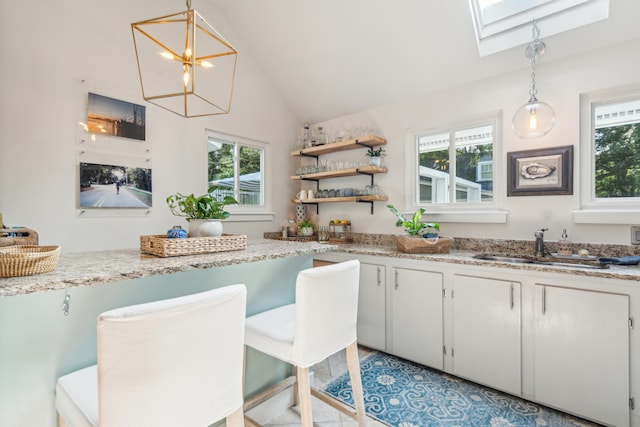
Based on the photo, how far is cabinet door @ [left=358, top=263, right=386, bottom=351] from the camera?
2.71m

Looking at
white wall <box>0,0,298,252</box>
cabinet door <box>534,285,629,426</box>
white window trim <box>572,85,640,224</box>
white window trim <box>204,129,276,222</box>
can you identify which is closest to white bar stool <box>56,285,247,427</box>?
white wall <box>0,0,298,252</box>

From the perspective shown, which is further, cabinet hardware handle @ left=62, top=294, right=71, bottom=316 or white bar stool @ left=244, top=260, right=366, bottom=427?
white bar stool @ left=244, top=260, right=366, bottom=427

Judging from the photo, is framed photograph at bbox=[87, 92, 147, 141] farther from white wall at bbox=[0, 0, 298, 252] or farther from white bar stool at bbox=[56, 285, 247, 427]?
white bar stool at bbox=[56, 285, 247, 427]

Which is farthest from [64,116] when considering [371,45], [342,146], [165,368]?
Result: [371,45]

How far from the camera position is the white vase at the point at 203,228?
1.63m

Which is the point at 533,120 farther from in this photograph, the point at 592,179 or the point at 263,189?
the point at 263,189

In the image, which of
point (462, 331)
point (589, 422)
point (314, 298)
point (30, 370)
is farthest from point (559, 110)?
point (30, 370)

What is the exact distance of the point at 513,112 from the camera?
8.33 ft

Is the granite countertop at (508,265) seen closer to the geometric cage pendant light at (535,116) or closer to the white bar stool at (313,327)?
the white bar stool at (313,327)

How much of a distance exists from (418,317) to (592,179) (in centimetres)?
160

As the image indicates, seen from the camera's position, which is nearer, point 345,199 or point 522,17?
point 522,17

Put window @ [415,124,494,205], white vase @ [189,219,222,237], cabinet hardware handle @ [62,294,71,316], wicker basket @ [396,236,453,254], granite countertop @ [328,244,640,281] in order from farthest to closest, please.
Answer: window @ [415,124,494,205], wicker basket @ [396,236,453,254], granite countertop @ [328,244,640,281], white vase @ [189,219,222,237], cabinet hardware handle @ [62,294,71,316]

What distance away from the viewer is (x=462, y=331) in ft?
7.53

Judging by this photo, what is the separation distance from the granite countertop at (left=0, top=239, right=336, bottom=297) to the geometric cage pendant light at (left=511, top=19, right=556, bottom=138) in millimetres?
1747
